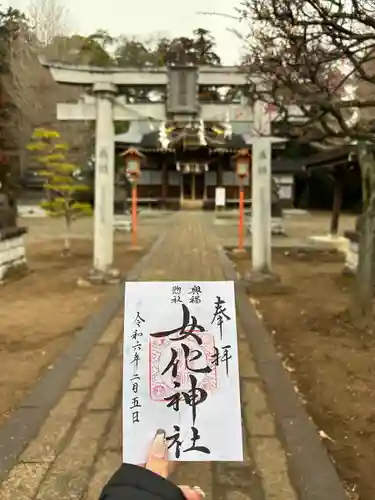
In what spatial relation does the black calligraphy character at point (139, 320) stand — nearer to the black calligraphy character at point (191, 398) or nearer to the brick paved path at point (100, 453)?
the black calligraphy character at point (191, 398)

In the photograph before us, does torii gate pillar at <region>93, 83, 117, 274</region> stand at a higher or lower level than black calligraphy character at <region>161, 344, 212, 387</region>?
higher

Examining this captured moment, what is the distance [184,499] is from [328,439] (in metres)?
2.60

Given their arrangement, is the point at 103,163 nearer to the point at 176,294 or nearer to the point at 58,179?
the point at 58,179

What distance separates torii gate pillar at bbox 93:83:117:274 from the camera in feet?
34.1

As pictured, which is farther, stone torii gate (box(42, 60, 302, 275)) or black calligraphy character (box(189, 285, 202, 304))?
stone torii gate (box(42, 60, 302, 275))

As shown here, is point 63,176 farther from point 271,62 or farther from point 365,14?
point 365,14

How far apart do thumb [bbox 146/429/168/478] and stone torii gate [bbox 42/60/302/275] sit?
26.7ft

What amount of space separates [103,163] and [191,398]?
8.16 m

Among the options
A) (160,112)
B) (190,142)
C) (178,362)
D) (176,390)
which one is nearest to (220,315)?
(178,362)

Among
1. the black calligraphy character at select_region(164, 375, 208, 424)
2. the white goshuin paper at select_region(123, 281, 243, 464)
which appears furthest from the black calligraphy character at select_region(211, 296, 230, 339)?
the black calligraphy character at select_region(164, 375, 208, 424)

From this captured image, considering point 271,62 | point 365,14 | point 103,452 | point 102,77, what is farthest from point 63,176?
point 103,452

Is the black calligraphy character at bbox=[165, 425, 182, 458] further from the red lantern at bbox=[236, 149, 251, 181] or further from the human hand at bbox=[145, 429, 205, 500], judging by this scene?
the red lantern at bbox=[236, 149, 251, 181]

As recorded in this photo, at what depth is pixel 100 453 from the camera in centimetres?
374

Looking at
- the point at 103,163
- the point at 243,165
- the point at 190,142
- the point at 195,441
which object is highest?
the point at 190,142
